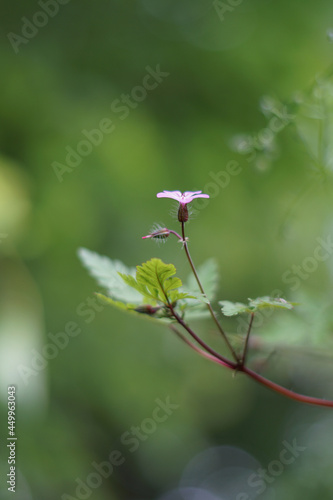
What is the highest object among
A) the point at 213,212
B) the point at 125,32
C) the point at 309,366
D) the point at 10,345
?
the point at 125,32

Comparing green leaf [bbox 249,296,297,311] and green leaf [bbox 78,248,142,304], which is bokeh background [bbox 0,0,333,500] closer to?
green leaf [bbox 78,248,142,304]

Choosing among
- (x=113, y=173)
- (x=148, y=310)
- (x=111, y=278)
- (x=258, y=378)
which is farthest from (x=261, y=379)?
(x=113, y=173)

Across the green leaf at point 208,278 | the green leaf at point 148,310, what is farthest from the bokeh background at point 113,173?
the green leaf at point 148,310

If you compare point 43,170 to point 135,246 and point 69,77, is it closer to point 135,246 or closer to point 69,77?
point 69,77

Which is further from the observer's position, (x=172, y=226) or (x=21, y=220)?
(x=172, y=226)

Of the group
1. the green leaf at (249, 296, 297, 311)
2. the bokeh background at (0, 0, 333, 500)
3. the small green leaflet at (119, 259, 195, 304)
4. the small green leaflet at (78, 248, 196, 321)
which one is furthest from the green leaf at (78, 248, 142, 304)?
the bokeh background at (0, 0, 333, 500)

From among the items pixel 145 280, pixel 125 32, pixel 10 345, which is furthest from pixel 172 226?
pixel 145 280

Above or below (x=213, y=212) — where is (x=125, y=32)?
above
